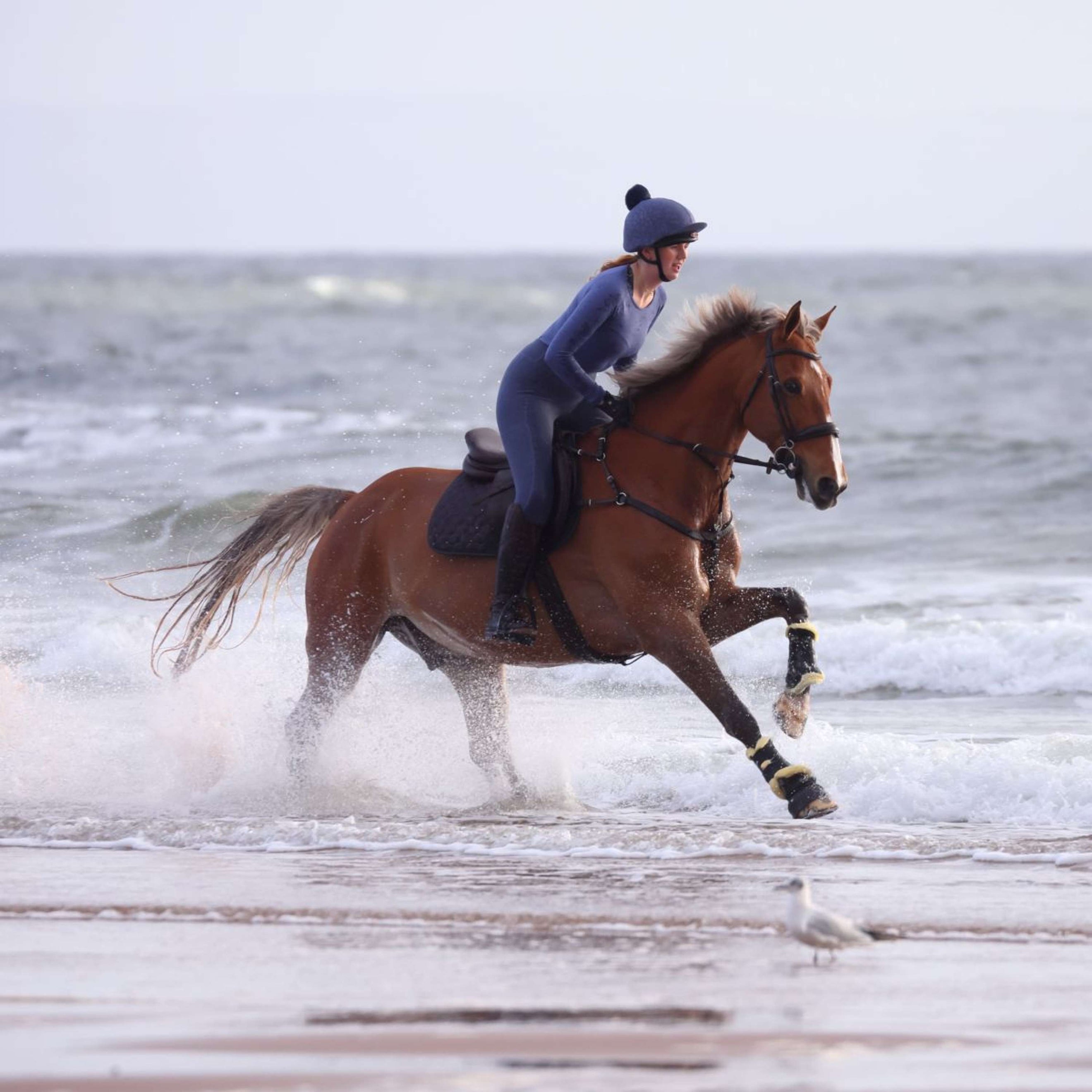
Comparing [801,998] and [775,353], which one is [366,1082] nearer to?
[801,998]

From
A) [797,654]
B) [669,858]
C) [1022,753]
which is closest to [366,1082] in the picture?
[669,858]

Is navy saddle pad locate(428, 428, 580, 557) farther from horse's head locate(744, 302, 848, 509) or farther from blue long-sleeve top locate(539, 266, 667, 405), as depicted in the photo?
horse's head locate(744, 302, 848, 509)

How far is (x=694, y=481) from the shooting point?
670cm

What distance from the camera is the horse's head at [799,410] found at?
20.7 feet

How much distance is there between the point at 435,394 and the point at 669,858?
2105 cm

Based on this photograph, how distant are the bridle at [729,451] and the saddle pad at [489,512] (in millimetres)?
75

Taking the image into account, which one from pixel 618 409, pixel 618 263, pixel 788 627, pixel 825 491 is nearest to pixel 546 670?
pixel 618 409

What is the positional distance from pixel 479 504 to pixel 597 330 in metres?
1.00

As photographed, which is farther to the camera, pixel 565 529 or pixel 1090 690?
pixel 1090 690

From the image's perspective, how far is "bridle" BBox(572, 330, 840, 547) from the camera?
6.38 metres

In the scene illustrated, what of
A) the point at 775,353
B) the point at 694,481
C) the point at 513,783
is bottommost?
the point at 513,783

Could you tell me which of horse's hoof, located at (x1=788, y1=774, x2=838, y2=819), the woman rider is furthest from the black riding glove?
horse's hoof, located at (x1=788, y1=774, x2=838, y2=819)

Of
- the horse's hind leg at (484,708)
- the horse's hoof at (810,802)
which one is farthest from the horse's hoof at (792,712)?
the horse's hind leg at (484,708)

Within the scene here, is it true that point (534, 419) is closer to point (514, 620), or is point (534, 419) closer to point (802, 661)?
point (514, 620)
